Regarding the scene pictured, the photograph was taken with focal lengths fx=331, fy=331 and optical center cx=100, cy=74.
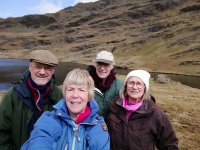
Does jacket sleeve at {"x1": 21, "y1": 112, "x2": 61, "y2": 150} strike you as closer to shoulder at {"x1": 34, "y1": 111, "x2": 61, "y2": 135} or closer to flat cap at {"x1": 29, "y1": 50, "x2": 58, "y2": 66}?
shoulder at {"x1": 34, "y1": 111, "x2": 61, "y2": 135}

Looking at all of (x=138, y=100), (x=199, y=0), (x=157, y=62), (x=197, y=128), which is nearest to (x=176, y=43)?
(x=157, y=62)

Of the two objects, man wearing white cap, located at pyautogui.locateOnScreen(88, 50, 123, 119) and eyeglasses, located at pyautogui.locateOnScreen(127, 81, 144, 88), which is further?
man wearing white cap, located at pyautogui.locateOnScreen(88, 50, 123, 119)

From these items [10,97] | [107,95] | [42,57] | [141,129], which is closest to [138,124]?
[141,129]

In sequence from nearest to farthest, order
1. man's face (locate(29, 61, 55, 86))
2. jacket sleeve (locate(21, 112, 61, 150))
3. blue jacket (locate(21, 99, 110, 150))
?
jacket sleeve (locate(21, 112, 61, 150)) < blue jacket (locate(21, 99, 110, 150)) < man's face (locate(29, 61, 55, 86))

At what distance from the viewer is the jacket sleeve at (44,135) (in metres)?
4.74

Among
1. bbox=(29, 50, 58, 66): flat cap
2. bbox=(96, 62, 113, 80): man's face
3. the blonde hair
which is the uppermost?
bbox=(29, 50, 58, 66): flat cap

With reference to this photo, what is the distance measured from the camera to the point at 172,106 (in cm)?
→ 2472

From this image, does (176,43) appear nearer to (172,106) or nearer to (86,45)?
(86,45)

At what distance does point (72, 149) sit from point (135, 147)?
88.4 inches

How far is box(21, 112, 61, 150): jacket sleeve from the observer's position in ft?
15.5

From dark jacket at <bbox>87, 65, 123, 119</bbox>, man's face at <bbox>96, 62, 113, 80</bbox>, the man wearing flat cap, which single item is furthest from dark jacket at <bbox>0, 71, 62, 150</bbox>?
man's face at <bbox>96, 62, 113, 80</bbox>

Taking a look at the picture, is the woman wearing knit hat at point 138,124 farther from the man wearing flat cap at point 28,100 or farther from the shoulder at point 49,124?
the shoulder at point 49,124

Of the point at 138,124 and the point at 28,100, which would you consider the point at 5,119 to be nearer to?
the point at 28,100

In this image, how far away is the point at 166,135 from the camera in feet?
22.3
